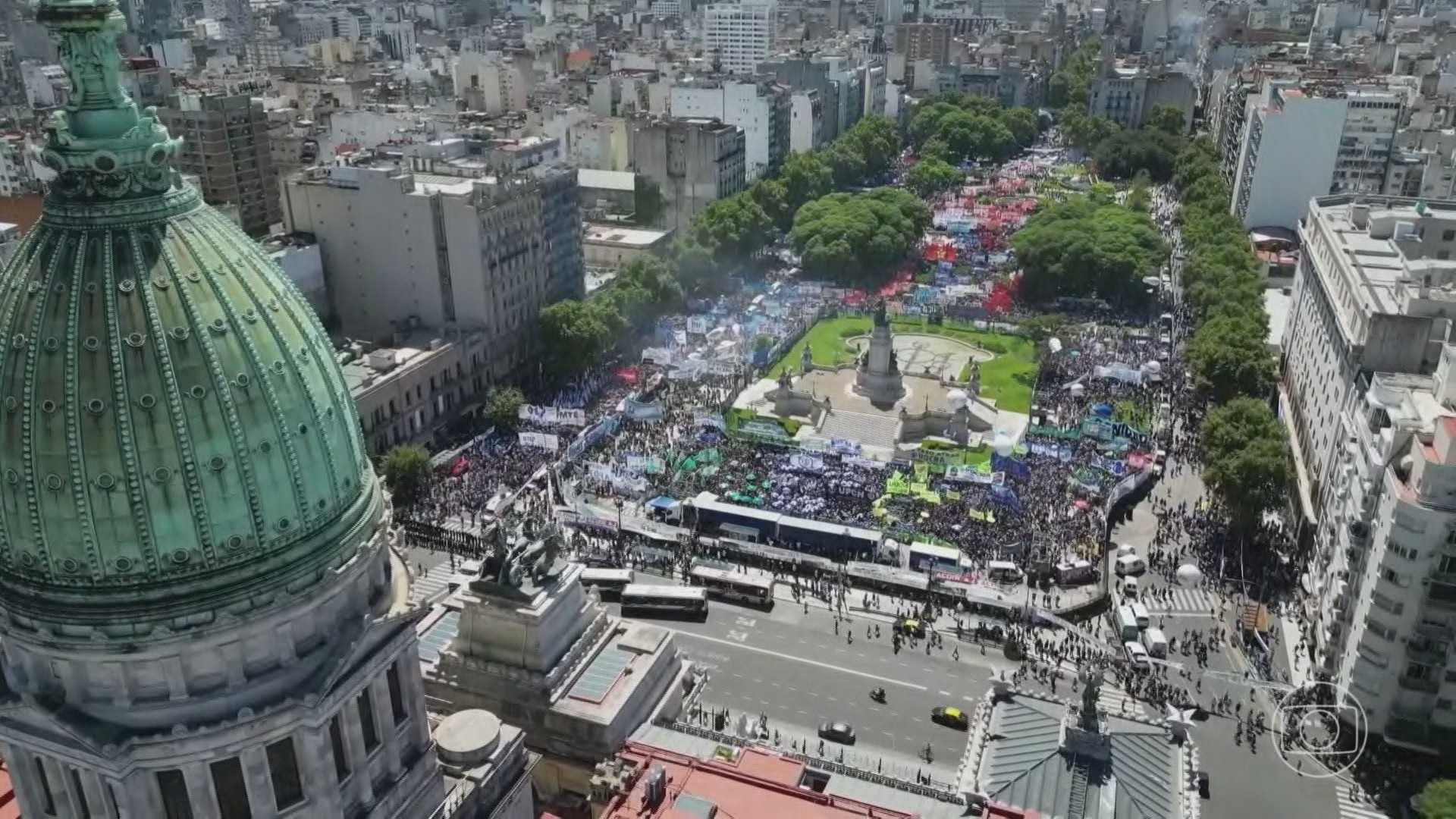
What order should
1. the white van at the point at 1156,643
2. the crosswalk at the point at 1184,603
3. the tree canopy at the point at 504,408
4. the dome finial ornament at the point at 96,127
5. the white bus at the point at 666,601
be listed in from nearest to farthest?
1. the dome finial ornament at the point at 96,127
2. the white van at the point at 1156,643
3. the crosswalk at the point at 1184,603
4. the white bus at the point at 666,601
5. the tree canopy at the point at 504,408

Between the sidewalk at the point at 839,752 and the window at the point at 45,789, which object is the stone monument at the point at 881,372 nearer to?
the sidewalk at the point at 839,752

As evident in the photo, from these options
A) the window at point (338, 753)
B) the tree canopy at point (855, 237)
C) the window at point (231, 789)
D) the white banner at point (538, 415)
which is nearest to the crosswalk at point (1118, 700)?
the window at point (338, 753)

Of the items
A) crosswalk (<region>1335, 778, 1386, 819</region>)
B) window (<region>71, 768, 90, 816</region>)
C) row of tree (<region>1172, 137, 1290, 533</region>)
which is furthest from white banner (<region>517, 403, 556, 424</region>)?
window (<region>71, 768, 90, 816</region>)

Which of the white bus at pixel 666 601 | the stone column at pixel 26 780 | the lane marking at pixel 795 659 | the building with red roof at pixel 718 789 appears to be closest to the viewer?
the stone column at pixel 26 780

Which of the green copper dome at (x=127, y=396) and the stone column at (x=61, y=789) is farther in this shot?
the stone column at (x=61, y=789)

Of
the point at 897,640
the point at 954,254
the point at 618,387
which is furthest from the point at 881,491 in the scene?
the point at 954,254

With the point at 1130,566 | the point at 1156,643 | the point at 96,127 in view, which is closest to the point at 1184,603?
the point at 1130,566
